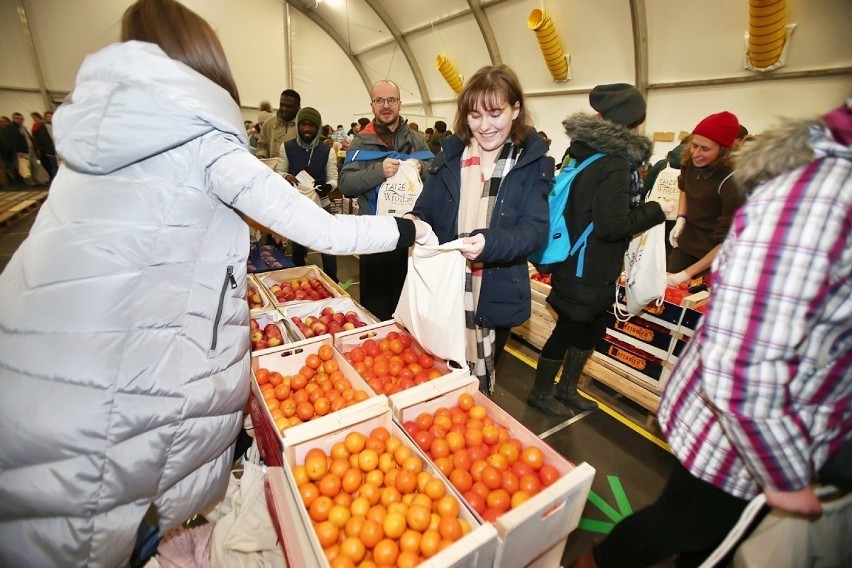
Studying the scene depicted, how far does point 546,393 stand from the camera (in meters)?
2.54

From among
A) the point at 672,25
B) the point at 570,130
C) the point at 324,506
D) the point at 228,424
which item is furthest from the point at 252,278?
the point at 672,25

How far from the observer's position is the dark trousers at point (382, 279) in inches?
109

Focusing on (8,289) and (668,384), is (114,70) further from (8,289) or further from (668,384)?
(668,384)

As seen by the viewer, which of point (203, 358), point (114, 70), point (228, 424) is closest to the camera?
point (114, 70)

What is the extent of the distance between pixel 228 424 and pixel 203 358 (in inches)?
10.1

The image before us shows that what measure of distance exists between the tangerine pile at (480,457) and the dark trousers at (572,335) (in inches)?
35.6

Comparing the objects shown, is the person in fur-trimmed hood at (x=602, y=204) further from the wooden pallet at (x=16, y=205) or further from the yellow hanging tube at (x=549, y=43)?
the wooden pallet at (x=16, y=205)

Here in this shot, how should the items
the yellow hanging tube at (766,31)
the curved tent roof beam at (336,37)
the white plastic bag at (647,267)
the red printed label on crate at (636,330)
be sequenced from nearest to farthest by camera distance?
the white plastic bag at (647,267) → the red printed label on crate at (636,330) → the yellow hanging tube at (766,31) → the curved tent roof beam at (336,37)

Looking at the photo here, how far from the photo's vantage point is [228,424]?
1189mm

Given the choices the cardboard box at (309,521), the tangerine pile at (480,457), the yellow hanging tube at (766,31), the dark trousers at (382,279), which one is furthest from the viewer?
the yellow hanging tube at (766,31)

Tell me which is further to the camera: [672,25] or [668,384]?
[672,25]

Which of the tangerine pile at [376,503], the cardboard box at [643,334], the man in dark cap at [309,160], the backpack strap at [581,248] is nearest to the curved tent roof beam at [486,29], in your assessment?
the man in dark cap at [309,160]

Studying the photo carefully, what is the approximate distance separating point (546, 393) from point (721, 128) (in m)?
1.93

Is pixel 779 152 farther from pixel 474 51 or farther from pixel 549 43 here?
pixel 474 51
